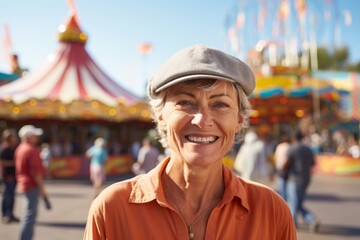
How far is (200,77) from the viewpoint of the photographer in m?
1.18

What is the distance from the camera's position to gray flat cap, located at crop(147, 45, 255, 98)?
3.88 feet

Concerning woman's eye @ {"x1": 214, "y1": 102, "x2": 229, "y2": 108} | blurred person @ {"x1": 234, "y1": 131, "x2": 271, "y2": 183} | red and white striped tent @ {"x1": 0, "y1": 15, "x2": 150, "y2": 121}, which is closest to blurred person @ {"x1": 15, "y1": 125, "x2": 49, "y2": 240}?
blurred person @ {"x1": 234, "y1": 131, "x2": 271, "y2": 183}

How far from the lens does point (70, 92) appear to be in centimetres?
1416

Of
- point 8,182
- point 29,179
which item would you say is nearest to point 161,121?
point 29,179

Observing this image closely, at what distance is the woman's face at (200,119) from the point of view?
4.06 ft

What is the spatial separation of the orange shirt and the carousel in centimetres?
1192

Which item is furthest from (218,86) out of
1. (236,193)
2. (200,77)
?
(236,193)

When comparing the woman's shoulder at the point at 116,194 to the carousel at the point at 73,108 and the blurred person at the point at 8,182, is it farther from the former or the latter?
the carousel at the point at 73,108

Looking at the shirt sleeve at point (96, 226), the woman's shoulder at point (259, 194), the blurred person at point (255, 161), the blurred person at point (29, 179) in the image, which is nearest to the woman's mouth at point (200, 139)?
the woman's shoulder at point (259, 194)

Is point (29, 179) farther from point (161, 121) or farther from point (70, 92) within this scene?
point (70, 92)

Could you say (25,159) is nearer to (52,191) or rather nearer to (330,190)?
(52,191)

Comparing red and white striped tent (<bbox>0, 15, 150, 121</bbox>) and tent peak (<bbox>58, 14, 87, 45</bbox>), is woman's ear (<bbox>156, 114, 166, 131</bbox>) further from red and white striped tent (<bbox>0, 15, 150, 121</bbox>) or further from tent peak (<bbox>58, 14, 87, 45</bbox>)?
tent peak (<bbox>58, 14, 87, 45</bbox>)

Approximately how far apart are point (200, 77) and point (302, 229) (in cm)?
486

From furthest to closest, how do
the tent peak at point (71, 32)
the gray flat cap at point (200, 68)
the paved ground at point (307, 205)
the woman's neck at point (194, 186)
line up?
the tent peak at point (71, 32) < the paved ground at point (307, 205) < the woman's neck at point (194, 186) < the gray flat cap at point (200, 68)
